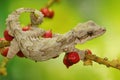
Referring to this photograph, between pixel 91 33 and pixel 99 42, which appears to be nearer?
pixel 91 33

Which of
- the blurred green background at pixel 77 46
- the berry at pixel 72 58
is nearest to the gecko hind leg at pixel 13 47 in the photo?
the berry at pixel 72 58

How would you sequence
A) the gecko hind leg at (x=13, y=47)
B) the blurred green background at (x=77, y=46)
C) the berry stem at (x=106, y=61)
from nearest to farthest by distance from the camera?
the berry stem at (x=106, y=61)
the gecko hind leg at (x=13, y=47)
the blurred green background at (x=77, y=46)

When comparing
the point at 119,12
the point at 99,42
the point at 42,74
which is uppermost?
→ the point at 119,12

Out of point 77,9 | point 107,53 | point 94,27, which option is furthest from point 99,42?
point 94,27

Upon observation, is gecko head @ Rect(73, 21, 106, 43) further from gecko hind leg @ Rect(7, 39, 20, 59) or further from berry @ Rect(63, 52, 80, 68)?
gecko hind leg @ Rect(7, 39, 20, 59)

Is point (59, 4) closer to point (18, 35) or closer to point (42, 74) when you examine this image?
point (42, 74)

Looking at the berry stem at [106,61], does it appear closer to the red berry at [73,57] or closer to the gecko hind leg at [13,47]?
the red berry at [73,57]
